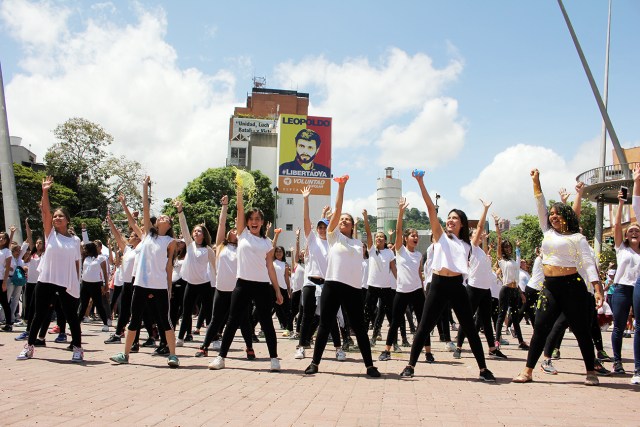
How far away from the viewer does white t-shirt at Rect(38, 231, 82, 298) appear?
848 centimetres

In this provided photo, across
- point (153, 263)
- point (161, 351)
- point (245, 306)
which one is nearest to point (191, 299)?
point (161, 351)

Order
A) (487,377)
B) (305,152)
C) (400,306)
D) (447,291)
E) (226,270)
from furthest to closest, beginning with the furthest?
(305,152) < (400,306) < (226,270) < (447,291) < (487,377)

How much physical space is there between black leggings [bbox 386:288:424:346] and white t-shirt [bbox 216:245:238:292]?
2553 millimetres

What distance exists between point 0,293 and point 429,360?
Answer: 8565 mm

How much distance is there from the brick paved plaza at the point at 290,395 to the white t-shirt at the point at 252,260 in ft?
4.09

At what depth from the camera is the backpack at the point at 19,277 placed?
12742 mm

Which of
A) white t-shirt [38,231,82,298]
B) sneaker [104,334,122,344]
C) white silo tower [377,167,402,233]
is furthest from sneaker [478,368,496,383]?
white silo tower [377,167,402,233]

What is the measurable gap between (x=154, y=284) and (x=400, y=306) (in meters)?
3.89

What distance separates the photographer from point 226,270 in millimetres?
9320

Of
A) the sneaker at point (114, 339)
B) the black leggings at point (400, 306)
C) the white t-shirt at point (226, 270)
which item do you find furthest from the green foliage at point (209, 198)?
the black leggings at point (400, 306)

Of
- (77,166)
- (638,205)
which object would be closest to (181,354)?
(638,205)

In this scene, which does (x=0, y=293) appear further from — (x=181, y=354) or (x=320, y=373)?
(x=320, y=373)

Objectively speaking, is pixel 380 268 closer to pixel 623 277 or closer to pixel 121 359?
pixel 623 277

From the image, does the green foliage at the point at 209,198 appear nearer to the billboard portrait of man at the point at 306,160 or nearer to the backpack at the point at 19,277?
the billboard portrait of man at the point at 306,160
